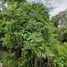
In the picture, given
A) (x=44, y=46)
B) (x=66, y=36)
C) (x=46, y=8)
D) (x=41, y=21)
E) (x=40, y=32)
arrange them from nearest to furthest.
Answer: (x=44, y=46) → (x=40, y=32) → (x=41, y=21) → (x=46, y=8) → (x=66, y=36)

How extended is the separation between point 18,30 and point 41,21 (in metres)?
0.92

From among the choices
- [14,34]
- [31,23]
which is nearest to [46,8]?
[31,23]

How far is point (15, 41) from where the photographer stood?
626 centimetres

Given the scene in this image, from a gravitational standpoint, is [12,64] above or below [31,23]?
below

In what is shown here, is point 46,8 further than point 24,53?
Yes

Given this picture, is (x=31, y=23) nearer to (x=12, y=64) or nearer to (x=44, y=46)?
(x=44, y=46)

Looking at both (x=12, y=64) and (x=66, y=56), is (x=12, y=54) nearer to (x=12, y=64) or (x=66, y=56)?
(x=12, y=64)

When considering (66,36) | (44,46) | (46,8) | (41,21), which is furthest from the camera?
(66,36)

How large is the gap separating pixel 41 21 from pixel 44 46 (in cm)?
120

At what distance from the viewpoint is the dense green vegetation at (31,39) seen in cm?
557

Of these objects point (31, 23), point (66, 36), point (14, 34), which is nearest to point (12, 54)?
point (14, 34)

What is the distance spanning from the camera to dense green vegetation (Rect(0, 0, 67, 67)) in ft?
18.3

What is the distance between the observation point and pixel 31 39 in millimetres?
5633

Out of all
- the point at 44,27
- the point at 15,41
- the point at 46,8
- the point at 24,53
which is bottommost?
the point at 24,53
